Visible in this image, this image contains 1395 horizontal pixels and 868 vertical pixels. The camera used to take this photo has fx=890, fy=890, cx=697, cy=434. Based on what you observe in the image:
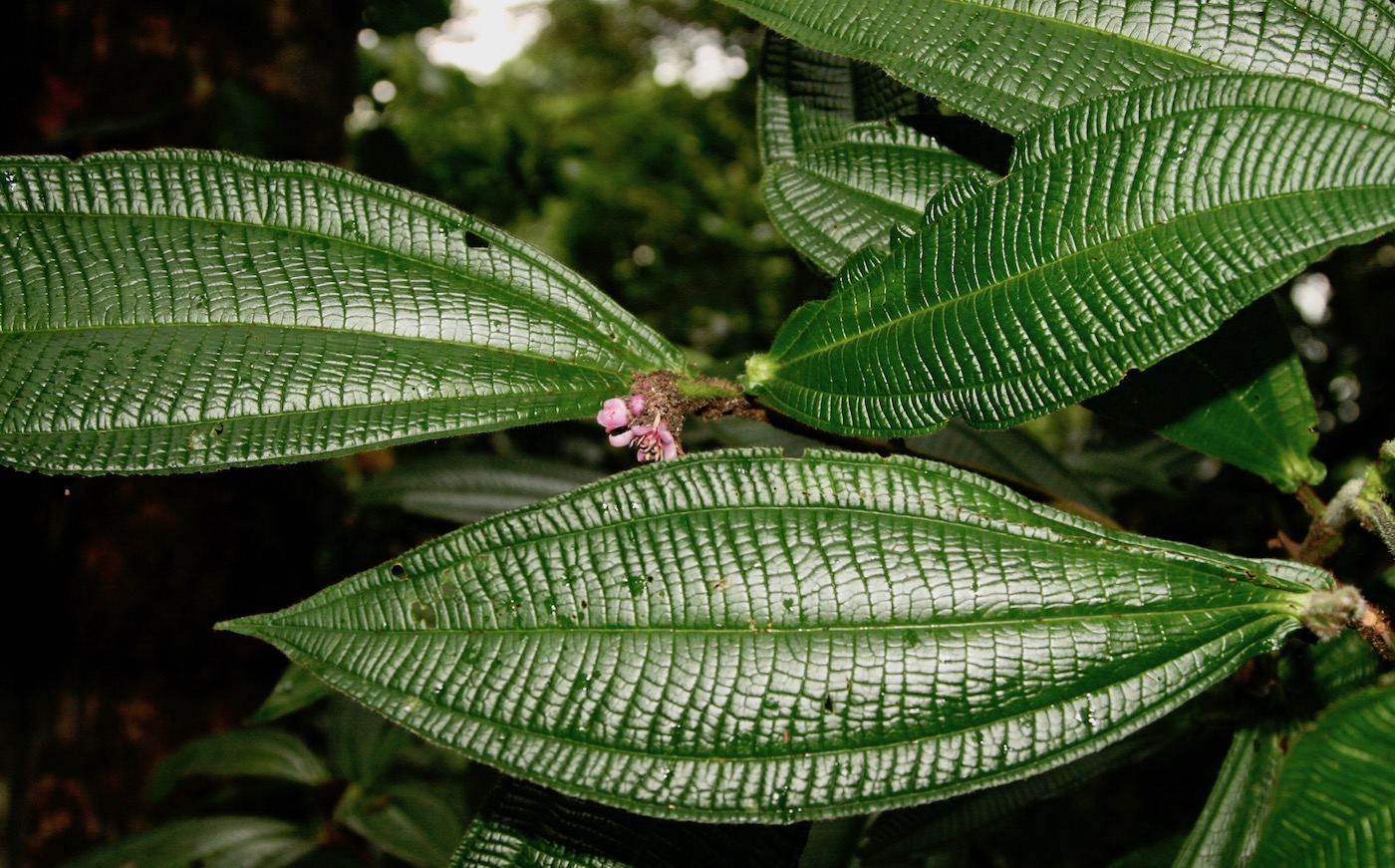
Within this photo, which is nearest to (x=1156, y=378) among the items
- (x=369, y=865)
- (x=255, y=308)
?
(x=255, y=308)

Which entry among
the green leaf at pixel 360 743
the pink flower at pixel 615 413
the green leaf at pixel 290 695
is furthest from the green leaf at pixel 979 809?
the green leaf at pixel 360 743

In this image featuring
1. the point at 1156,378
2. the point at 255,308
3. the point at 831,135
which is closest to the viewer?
the point at 255,308

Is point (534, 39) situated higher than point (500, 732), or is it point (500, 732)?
point (534, 39)

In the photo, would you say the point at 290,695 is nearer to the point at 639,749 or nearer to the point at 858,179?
the point at 639,749

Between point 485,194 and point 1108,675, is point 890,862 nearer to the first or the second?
point 1108,675

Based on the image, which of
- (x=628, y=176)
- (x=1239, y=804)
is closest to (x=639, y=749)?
(x=1239, y=804)

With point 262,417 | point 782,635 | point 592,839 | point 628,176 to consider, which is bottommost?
point 592,839
